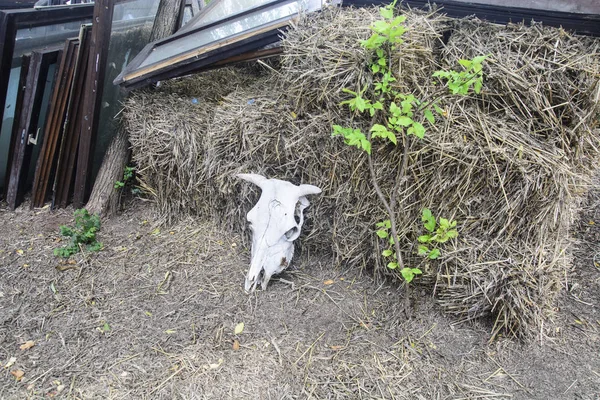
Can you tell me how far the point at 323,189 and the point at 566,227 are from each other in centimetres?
173

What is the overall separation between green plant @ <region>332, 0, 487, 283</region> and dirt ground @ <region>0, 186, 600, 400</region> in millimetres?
522

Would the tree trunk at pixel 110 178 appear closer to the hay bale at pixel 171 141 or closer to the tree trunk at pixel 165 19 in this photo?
the hay bale at pixel 171 141

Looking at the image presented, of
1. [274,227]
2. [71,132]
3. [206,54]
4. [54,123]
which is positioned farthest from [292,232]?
[54,123]

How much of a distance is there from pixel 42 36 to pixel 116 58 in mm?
778

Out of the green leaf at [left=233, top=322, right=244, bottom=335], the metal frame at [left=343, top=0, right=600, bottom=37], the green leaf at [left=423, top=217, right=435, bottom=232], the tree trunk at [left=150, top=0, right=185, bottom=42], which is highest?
the tree trunk at [left=150, top=0, right=185, bottom=42]

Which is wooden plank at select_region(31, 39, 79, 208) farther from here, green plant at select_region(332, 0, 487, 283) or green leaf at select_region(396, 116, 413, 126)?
green leaf at select_region(396, 116, 413, 126)

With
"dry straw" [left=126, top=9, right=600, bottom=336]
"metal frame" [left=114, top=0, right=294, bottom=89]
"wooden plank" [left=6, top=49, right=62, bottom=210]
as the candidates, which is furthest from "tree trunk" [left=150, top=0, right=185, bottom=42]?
"dry straw" [left=126, top=9, right=600, bottom=336]

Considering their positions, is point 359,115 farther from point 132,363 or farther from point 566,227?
point 132,363

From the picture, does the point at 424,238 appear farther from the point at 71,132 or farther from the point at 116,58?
the point at 116,58

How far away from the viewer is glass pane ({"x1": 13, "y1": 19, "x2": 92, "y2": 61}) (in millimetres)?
4027

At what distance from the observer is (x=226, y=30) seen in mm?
3711

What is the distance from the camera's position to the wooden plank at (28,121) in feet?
12.7

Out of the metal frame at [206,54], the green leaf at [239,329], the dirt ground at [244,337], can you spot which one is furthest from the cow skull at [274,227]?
the metal frame at [206,54]

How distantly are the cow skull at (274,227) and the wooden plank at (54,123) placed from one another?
229 cm
